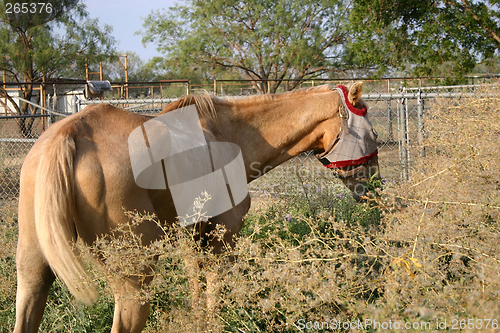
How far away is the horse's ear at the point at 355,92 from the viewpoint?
308 centimetres

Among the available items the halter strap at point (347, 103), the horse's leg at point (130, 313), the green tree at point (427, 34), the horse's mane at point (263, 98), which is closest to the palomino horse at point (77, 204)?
the horse's leg at point (130, 313)

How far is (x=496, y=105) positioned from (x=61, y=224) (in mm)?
2794

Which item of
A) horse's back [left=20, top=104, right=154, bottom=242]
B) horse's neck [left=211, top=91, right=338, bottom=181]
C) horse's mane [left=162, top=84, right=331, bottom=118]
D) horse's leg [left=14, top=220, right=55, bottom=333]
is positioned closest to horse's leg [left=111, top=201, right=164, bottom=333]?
horse's back [left=20, top=104, right=154, bottom=242]

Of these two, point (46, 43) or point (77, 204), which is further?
point (46, 43)

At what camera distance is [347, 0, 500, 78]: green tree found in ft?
29.3

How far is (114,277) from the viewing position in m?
1.81

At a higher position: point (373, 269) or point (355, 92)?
point (355, 92)

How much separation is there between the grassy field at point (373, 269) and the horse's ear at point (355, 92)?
599 mm

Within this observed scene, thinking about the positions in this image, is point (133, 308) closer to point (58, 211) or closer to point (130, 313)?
point (130, 313)

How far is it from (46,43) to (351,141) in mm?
17106

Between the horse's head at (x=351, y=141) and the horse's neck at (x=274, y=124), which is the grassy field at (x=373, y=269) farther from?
the horse's neck at (x=274, y=124)

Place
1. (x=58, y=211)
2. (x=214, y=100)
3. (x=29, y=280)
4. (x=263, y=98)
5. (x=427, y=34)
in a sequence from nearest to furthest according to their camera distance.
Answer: (x=58, y=211) < (x=29, y=280) < (x=214, y=100) < (x=263, y=98) < (x=427, y=34)

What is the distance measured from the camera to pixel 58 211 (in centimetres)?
188

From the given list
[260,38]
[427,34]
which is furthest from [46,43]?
[427,34]
